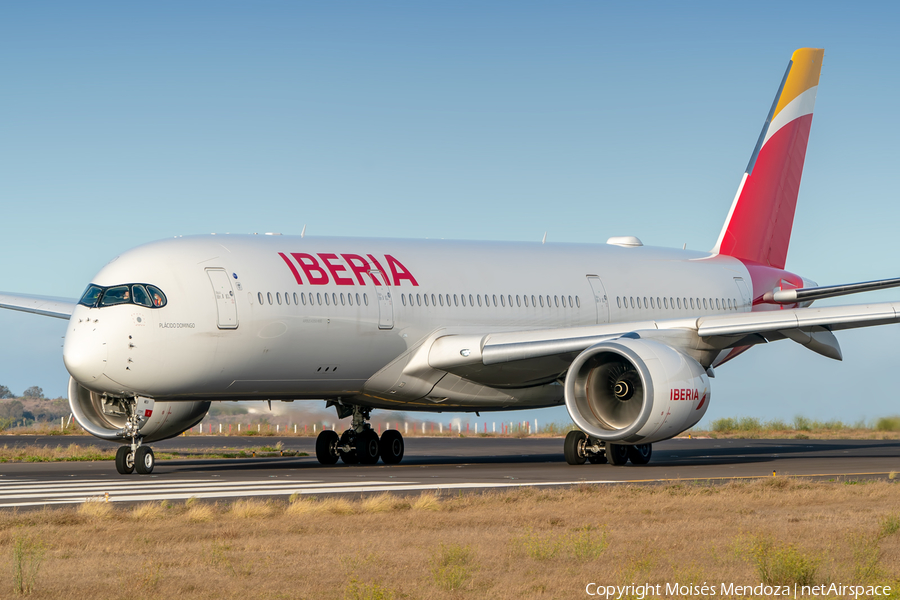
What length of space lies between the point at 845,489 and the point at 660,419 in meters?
4.56

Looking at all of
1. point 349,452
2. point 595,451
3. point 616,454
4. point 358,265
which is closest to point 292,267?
point 358,265

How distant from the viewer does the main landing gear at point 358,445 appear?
23.3 metres

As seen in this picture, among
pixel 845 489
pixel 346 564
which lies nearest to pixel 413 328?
pixel 845 489

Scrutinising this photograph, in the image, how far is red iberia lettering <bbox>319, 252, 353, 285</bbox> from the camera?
→ 20842 millimetres

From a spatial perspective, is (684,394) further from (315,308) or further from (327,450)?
(327,450)

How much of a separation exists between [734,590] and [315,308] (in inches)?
529

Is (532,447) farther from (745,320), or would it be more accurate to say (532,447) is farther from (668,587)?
(668,587)

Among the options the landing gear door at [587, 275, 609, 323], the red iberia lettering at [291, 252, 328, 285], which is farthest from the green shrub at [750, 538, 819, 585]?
the landing gear door at [587, 275, 609, 323]

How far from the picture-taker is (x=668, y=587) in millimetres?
7699

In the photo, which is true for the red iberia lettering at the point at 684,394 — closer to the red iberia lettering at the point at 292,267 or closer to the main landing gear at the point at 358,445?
the main landing gear at the point at 358,445

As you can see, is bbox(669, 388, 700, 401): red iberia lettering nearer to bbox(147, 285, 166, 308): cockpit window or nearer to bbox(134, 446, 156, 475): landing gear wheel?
bbox(147, 285, 166, 308): cockpit window

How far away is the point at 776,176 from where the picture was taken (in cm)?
3075

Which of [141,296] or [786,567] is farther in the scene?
[141,296]

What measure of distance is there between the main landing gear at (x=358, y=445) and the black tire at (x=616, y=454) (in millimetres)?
4527
